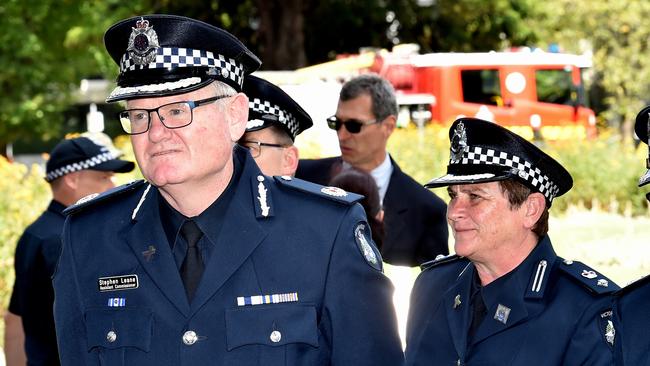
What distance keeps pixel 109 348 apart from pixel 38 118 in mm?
26509

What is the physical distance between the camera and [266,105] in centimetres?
465

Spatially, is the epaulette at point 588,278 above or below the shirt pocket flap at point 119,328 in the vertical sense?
below

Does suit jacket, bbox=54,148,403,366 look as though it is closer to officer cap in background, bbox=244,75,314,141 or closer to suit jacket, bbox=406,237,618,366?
suit jacket, bbox=406,237,618,366

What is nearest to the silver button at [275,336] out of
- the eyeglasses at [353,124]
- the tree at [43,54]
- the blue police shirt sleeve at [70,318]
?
the blue police shirt sleeve at [70,318]

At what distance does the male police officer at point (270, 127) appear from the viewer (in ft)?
15.1

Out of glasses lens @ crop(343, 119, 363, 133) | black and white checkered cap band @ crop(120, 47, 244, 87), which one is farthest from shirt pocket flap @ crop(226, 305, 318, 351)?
glasses lens @ crop(343, 119, 363, 133)

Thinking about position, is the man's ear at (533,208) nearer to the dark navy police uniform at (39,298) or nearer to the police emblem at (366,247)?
the police emblem at (366,247)

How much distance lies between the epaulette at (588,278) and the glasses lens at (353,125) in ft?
8.78

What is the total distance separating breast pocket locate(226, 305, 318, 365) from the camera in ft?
9.96

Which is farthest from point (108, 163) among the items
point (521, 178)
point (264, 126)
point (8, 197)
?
point (8, 197)

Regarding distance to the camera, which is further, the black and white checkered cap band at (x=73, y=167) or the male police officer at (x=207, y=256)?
the black and white checkered cap band at (x=73, y=167)

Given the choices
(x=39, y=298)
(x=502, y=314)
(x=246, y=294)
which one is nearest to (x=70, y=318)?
(x=246, y=294)

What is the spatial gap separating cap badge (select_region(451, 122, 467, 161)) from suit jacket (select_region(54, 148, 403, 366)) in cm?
89

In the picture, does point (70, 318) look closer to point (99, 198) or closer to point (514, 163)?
point (99, 198)
